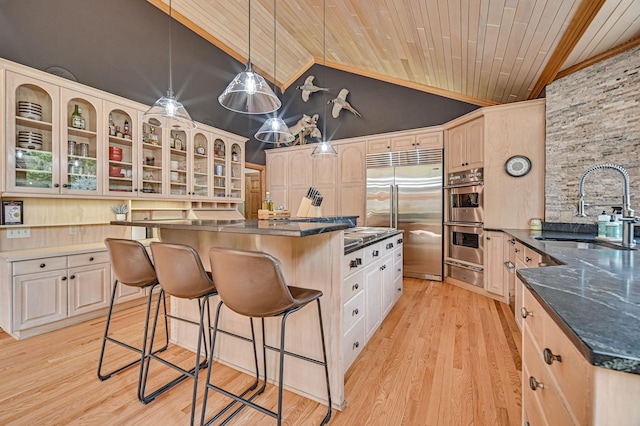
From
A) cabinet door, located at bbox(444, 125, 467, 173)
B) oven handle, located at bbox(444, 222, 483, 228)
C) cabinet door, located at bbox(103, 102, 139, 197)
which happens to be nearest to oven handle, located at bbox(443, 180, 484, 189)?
cabinet door, located at bbox(444, 125, 467, 173)

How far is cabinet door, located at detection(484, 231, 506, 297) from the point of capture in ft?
11.2

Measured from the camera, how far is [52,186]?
9.11ft

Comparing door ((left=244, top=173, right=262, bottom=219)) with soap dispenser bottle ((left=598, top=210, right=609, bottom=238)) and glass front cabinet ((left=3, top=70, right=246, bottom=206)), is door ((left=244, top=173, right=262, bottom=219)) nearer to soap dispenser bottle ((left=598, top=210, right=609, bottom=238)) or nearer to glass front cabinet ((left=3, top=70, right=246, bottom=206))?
glass front cabinet ((left=3, top=70, right=246, bottom=206))

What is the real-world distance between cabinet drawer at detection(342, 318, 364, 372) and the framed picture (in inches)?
129

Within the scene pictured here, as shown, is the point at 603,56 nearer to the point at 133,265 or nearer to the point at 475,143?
the point at 475,143

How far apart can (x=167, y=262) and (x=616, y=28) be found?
371 centimetres

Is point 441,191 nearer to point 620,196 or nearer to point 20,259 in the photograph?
point 620,196

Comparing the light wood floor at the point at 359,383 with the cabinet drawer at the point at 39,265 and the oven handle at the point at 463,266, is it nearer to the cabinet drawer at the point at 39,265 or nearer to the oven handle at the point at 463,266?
the cabinet drawer at the point at 39,265

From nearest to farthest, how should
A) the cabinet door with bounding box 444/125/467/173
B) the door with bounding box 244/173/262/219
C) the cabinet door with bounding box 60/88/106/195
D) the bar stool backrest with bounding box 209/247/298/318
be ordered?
the bar stool backrest with bounding box 209/247/298/318 → the cabinet door with bounding box 60/88/106/195 → the cabinet door with bounding box 444/125/467/173 → the door with bounding box 244/173/262/219

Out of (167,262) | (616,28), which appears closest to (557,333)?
(167,262)

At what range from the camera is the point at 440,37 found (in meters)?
A: 3.05

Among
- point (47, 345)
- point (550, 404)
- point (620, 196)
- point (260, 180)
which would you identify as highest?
point (260, 180)

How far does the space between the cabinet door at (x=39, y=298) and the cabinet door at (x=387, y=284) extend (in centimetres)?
300

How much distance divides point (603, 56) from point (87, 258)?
17.5ft
